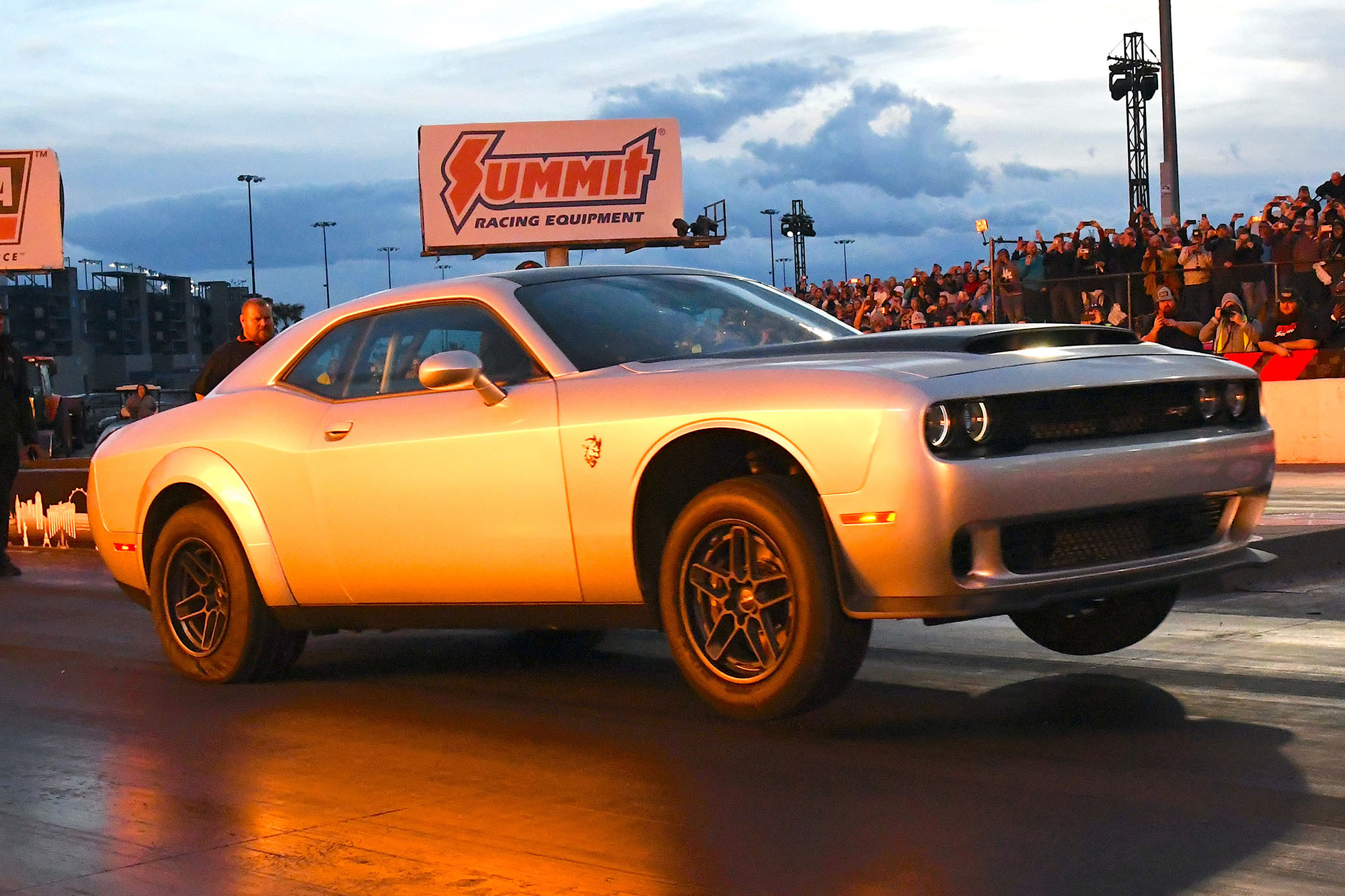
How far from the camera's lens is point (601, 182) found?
4825 centimetres

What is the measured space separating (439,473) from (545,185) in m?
42.0

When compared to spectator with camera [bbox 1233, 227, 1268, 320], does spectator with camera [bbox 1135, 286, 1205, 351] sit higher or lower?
lower

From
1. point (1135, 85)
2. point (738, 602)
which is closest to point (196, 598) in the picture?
point (738, 602)

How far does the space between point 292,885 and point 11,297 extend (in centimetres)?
12207

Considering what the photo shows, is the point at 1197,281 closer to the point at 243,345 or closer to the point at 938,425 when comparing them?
the point at 243,345

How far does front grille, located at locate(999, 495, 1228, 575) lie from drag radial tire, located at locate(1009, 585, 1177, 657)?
45 cm

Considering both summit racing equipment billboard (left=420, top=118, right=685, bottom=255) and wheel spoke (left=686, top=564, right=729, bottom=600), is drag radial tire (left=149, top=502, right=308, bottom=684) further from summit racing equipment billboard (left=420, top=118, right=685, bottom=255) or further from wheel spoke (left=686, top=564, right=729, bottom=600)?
summit racing equipment billboard (left=420, top=118, right=685, bottom=255)

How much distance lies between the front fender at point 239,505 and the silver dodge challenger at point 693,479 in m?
Result: 0.01

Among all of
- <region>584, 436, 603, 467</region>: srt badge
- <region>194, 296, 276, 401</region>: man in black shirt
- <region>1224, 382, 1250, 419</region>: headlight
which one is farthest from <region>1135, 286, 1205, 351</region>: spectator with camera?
<region>584, 436, 603, 467</region>: srt badge

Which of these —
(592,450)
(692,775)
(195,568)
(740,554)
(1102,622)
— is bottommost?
(692,775)

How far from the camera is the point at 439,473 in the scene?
247 inches

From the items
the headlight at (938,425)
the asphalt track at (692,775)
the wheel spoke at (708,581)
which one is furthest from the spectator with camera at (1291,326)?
the headlight at (938,425)

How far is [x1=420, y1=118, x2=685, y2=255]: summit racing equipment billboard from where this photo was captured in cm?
4706

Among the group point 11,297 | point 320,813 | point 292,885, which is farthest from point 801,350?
point 11,297
